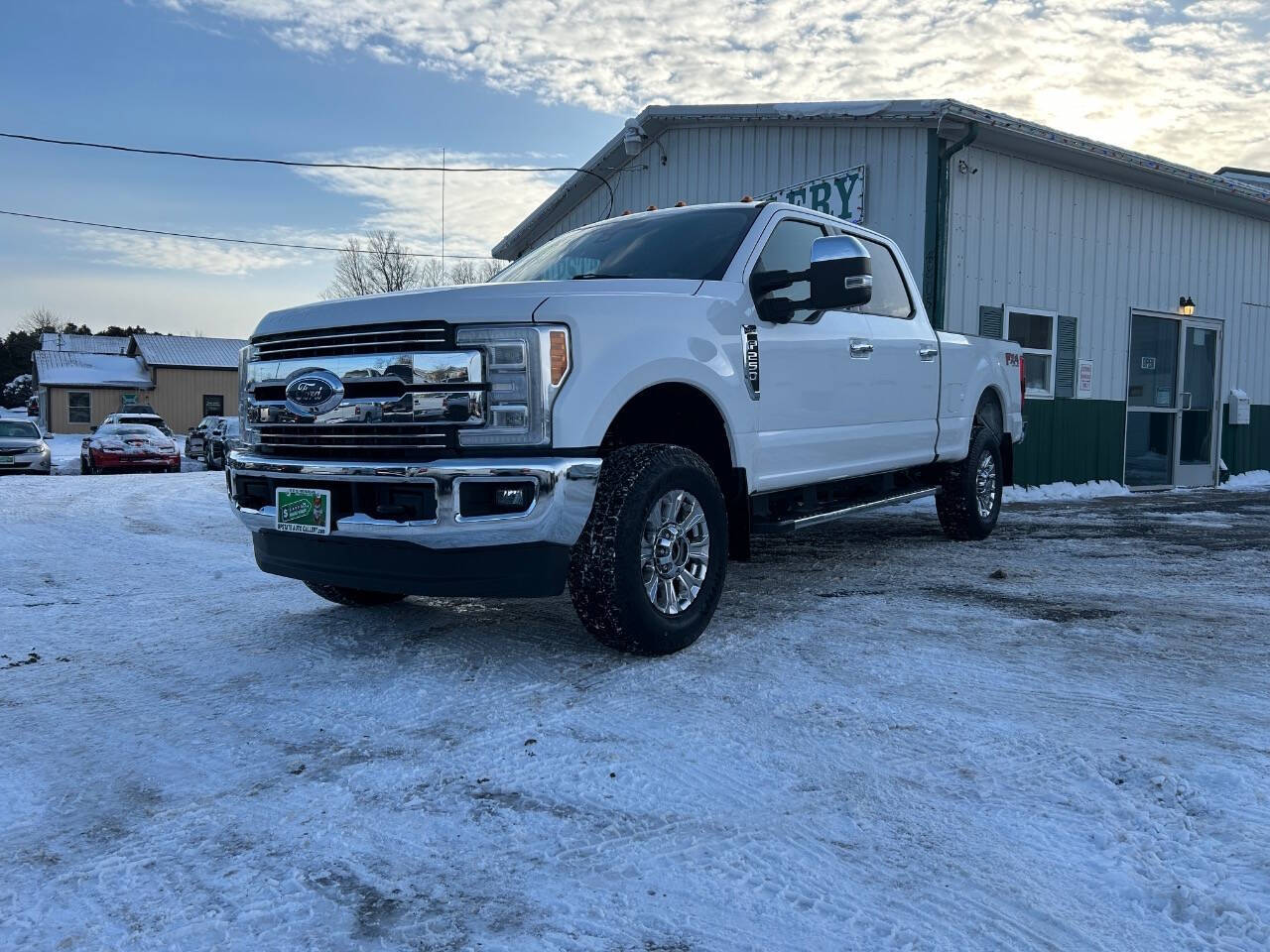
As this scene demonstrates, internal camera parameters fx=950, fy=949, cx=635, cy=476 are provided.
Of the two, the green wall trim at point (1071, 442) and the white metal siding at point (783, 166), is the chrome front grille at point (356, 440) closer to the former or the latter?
the white metal siding at point (783, 166)

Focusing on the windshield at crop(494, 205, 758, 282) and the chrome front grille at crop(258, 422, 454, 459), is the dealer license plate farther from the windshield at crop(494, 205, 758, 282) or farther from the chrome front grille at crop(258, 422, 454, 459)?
the windshield at crop(494, 205, 758, 282)

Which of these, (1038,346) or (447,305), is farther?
(1038,346)

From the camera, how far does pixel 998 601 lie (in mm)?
5035

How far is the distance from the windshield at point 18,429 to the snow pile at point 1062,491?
1842cm

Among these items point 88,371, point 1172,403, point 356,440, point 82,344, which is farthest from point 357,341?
point 82,344

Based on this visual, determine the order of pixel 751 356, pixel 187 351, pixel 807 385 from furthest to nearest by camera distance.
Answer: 1. pixel 187 351
2. pixel 807 385
3. pixel 751 356

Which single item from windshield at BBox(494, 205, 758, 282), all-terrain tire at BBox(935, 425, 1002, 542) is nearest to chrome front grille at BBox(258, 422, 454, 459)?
windshield at BBox(494, 205, 758, 282)

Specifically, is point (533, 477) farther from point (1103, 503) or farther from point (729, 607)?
point (1103, 503)

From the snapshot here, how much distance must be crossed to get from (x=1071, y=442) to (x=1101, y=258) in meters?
2.43

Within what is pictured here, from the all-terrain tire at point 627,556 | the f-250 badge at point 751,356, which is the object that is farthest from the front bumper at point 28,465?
the all-terrain tire at point 627,556

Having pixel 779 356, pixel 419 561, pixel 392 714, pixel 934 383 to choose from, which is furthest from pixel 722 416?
pixel 934 383

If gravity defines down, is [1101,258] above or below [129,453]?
above

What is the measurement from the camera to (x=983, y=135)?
1038 centimetres

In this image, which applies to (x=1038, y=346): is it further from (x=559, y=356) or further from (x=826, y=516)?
(x=559, y=356)
